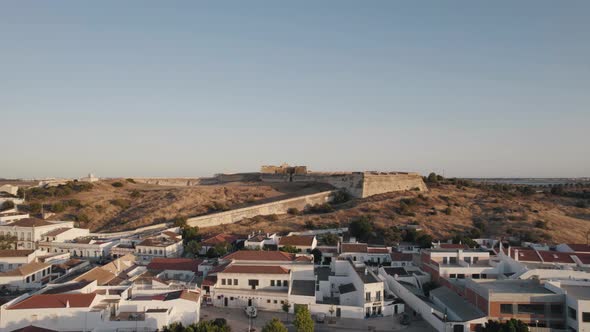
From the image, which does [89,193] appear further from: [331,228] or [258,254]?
[258,254]

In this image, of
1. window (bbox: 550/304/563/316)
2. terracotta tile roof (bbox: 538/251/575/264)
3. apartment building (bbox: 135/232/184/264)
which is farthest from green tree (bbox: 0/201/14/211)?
window (bbox: 550/304/563/316)

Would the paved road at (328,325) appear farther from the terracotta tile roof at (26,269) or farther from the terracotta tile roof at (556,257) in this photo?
the terracotta tile roof at (26,269)

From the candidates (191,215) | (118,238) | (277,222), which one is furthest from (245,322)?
(191,215)

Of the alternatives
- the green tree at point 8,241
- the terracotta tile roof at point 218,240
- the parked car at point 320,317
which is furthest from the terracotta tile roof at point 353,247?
the green tree at point 8,241

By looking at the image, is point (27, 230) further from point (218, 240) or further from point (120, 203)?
point (120, 203)

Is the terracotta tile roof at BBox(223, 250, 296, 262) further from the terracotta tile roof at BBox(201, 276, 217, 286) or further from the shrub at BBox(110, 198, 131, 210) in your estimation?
the shrub at BBox(110, 198, 131, 210)

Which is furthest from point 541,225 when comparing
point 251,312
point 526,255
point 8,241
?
point 8,241
